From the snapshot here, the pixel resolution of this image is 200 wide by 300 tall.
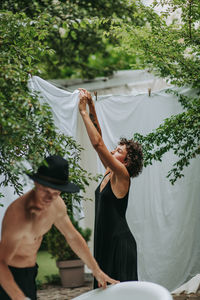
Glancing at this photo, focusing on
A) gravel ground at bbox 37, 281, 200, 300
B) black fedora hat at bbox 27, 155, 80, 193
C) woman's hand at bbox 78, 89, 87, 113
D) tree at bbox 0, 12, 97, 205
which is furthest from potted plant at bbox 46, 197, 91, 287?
black fedora hat at bbox 27, 155, 80, 193

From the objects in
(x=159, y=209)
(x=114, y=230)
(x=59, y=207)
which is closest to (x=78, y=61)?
(x=159, y=209)

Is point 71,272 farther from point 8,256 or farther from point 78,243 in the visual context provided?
point 8,256

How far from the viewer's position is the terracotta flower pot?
643 centimetres

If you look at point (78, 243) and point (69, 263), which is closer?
point (78, 243)

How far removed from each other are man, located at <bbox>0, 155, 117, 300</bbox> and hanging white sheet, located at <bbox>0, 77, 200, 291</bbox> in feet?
9.04

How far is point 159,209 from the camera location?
17.7ft

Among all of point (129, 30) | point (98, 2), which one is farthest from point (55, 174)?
point (98, 2)

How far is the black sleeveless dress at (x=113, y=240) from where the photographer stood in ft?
11.0

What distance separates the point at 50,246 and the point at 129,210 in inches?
67.9

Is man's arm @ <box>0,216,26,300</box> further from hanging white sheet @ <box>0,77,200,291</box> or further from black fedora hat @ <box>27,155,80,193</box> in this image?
hanging white sheet @ <box>0,77,200,291</box>

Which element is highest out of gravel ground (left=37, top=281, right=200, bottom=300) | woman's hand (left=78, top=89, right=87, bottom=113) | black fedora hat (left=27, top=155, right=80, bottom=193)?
woman's hand (left=78, top=89, right=87, bottom=113)

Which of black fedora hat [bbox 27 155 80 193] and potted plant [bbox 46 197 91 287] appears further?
potted plant [bbox 46 197 91 287]

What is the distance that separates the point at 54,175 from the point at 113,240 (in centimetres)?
114

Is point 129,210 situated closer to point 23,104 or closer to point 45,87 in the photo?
point 45,87
